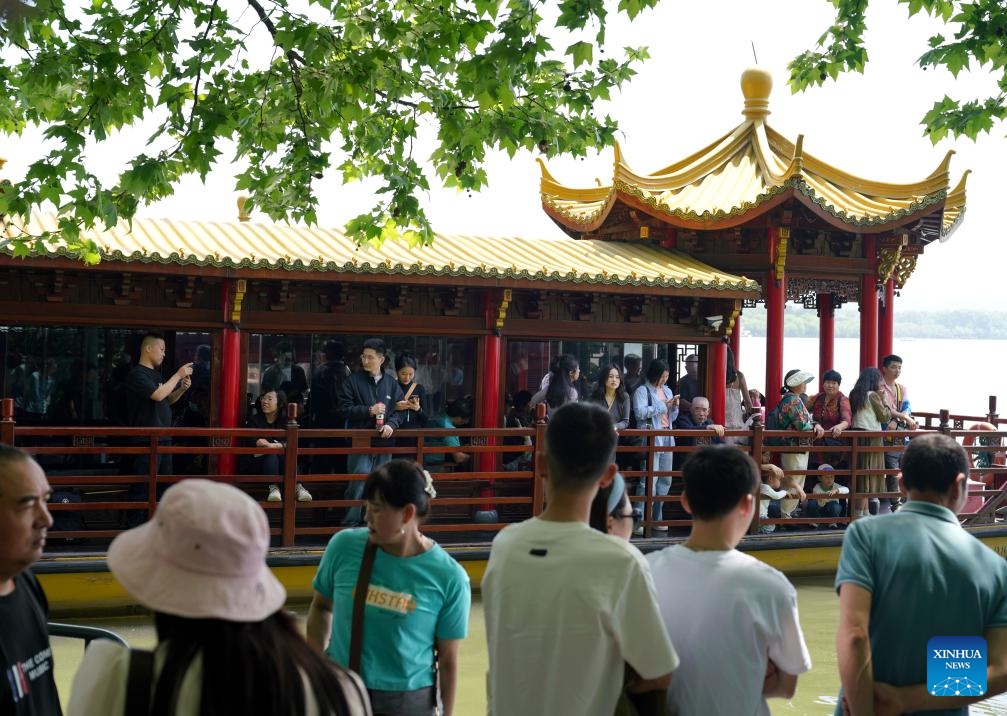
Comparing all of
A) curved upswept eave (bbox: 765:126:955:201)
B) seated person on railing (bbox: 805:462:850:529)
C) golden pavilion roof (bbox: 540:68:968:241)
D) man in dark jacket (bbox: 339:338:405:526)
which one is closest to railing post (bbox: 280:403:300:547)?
man in dark jacket (bbox: 339:338:405:526)

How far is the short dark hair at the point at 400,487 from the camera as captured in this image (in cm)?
357

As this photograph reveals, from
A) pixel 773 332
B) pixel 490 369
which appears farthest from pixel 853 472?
pixel 490 369

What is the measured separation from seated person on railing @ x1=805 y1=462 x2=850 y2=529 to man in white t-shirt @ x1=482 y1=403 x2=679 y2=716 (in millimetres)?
8346

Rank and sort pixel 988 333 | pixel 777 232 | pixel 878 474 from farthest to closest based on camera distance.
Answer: pixel 988 333 < pixel 777 232 < pixel 878 474

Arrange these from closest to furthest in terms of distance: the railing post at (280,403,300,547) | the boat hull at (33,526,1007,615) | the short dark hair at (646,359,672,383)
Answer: the boat hull at (33,526,1007,615)
the railing post at (280,403,300,547)
the short dark hair at (646,359,672,383)

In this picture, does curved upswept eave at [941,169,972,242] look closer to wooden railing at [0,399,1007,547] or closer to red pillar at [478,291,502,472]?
wooden railing at [0,399,1007,547]

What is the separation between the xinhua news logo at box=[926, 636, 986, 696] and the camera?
10.7 feet

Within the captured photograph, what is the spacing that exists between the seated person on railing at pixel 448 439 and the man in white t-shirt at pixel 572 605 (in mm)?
6951

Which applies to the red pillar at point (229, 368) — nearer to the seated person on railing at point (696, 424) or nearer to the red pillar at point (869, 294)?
the seated person on railing at point (696, 424)

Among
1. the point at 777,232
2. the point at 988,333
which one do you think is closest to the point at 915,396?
the point at 988,333

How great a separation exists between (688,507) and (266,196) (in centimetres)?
588

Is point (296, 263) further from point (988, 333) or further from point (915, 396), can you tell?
point (988, 333)

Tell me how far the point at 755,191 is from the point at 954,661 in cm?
993

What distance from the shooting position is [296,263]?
365 inches
